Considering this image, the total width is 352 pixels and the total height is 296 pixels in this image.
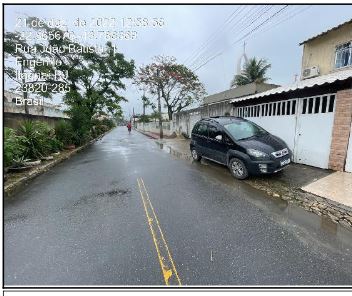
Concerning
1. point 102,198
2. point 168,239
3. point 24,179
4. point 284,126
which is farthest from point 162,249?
point 284,126

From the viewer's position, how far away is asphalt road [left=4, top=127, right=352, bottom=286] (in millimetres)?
2471

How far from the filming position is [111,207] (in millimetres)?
4395

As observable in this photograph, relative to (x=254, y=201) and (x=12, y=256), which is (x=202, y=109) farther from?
(x=12, y=256)

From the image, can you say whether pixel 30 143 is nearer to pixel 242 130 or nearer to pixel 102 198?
pixel 102 198

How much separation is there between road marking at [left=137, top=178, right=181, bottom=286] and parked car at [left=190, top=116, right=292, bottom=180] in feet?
9.92

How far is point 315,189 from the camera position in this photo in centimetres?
520

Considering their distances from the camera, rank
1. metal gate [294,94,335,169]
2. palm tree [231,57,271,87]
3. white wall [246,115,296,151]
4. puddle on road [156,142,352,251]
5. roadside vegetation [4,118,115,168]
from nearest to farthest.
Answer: puddle on road [156,142,352,251], metal gate [294,94,335,169], roadside vegetation [4,118,115,168], white wall [246,115,296,151], palm tree [231,57,271,87]

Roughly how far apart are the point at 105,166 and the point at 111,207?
171 inches

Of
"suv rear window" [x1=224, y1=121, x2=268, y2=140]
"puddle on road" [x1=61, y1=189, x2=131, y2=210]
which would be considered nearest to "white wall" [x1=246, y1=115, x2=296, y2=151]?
"suv rear window" [x1=224, y1=121, x2=268, y2=140]

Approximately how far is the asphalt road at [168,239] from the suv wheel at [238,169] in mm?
594

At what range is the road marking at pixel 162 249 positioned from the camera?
2.45 m

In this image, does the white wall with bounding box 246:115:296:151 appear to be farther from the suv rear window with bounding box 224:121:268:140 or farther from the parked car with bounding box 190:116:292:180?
the suv rear window with bounding box 224:121:268:140

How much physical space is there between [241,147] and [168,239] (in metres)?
3.77

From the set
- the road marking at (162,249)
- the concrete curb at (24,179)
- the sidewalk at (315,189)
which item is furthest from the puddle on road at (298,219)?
the concrete curb at (24,179)
